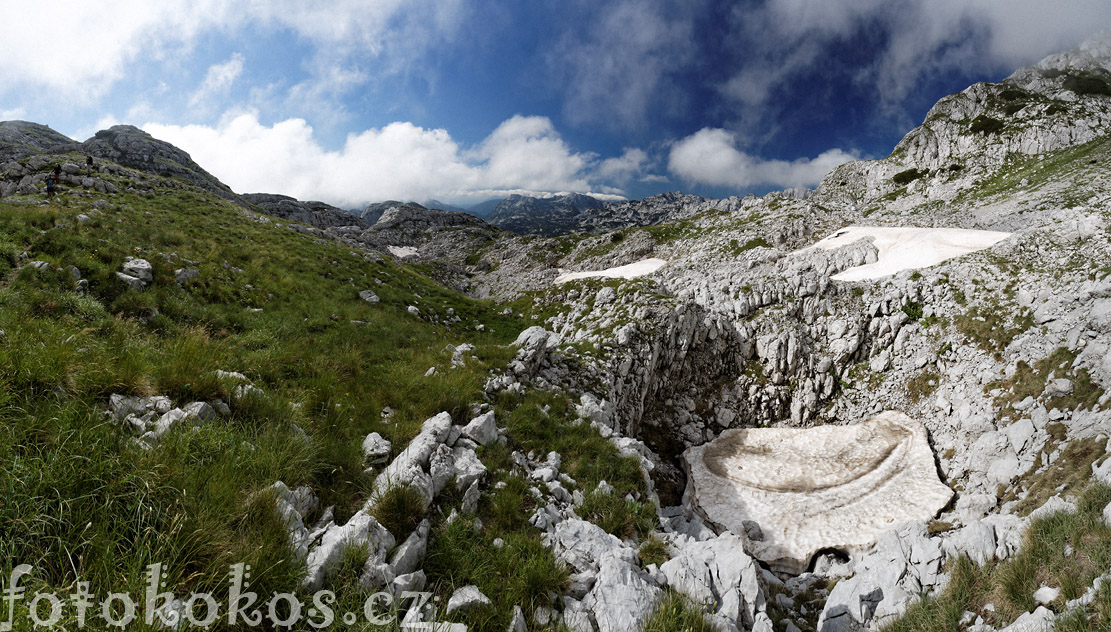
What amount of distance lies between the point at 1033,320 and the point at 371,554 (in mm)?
31456

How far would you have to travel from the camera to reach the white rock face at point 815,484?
1567 centimetres

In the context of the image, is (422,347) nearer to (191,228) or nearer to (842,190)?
(191,228)

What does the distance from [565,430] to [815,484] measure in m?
→ 15.5

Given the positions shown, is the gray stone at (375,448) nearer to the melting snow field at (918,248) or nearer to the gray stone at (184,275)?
the gray stone at (184,275)

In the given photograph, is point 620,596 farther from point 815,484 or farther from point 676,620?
point 815,484

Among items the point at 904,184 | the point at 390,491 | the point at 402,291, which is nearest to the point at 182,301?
the point at 390,491

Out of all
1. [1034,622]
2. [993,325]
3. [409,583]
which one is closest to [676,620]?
[409,583]

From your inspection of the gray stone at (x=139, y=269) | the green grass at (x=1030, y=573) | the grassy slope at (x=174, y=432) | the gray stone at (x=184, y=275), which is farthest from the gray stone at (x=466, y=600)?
the gray stone at (x=184, y=275)

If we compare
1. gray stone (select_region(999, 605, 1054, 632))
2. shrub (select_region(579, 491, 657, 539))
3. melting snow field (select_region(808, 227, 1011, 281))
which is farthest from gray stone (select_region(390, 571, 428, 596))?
melting snow field (select_region(808, 227, 1011, 281))

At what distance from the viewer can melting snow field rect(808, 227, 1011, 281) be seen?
2873 cm

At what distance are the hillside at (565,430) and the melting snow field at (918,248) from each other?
1.46 ft

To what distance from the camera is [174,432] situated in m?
4.73

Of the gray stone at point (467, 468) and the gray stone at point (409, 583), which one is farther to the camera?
the gray stone at point (467, 468)

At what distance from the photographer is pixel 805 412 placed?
24906mm
